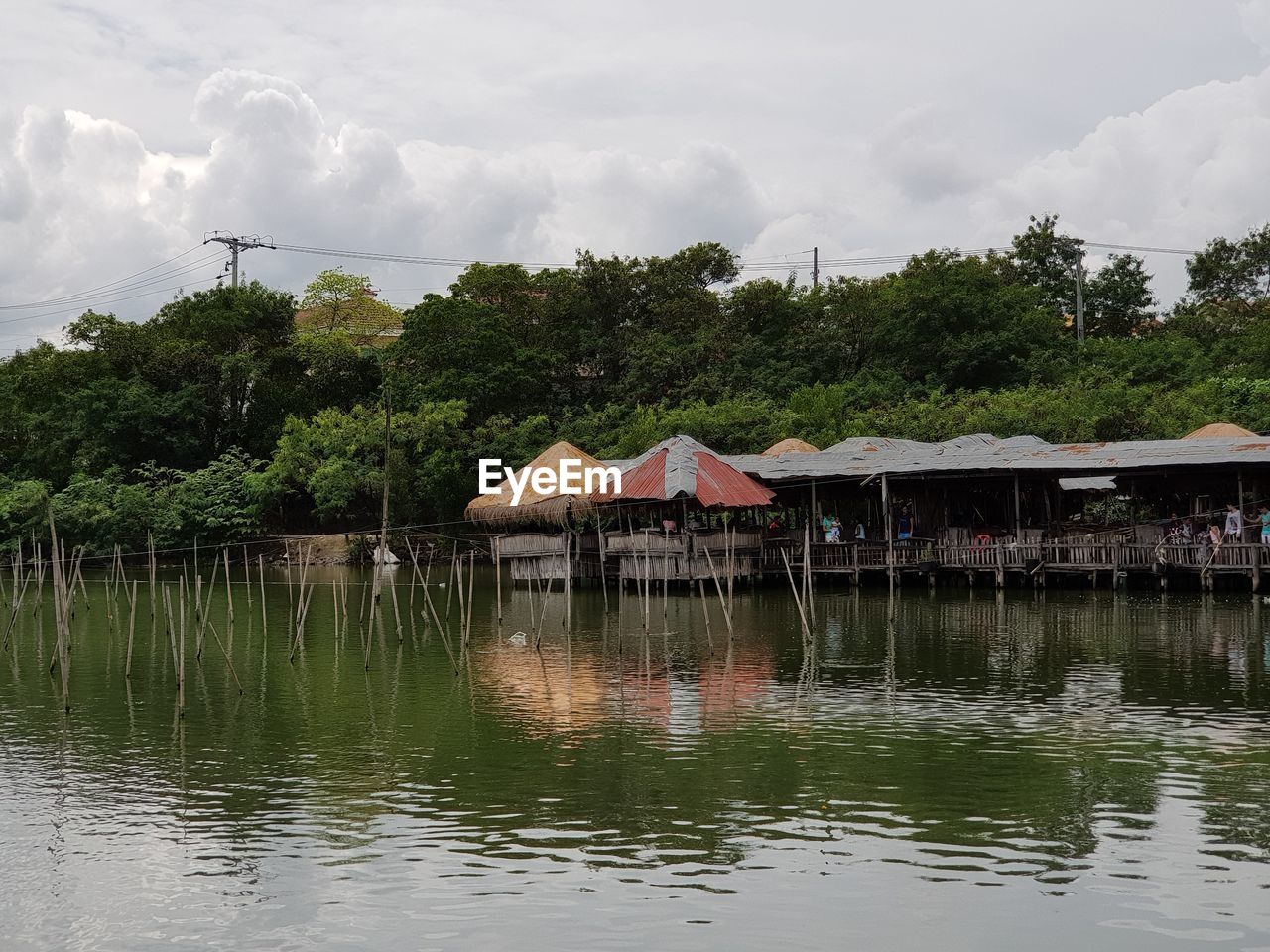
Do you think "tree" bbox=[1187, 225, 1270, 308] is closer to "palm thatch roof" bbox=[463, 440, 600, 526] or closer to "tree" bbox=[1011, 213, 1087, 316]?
"tree" bbox=[1011, 213, 1087, 316]

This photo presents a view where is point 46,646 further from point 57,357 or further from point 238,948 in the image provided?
point 57,357

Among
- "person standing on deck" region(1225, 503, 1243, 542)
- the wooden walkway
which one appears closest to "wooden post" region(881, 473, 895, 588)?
the wooden walkway

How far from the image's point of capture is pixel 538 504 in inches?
1160

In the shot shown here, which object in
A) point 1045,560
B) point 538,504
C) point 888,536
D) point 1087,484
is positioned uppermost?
point 1087,484

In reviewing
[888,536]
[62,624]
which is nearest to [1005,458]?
[888,536]

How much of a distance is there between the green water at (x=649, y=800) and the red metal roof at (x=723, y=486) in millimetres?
8844

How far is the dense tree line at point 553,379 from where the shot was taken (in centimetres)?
3975

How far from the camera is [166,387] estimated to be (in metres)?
44.2

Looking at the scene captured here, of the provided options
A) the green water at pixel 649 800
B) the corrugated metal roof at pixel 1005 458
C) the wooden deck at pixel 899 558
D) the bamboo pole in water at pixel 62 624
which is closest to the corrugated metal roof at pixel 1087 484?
the corrugated metal roof at pixel 1005 458

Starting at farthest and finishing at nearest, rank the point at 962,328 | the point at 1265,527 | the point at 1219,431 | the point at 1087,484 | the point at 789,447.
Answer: the point at 962,328, the point at 789,447, the point at 1087,484, the point at 1219,431, the point at 1265,527

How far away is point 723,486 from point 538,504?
14.4 feet

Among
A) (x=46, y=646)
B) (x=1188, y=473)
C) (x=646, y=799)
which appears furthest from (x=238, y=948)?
(x=1188, y=473)

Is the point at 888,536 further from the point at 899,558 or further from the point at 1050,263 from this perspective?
the point at 1050,263

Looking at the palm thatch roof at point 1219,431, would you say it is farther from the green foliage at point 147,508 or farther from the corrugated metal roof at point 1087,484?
the green foliage at point 147,508
